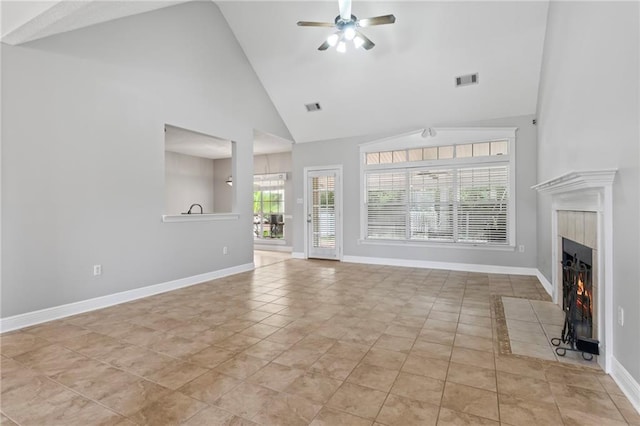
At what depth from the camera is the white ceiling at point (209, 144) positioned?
260 inches

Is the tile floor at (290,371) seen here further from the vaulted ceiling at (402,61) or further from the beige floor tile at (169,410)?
the vaulted ceiling at (402,61)

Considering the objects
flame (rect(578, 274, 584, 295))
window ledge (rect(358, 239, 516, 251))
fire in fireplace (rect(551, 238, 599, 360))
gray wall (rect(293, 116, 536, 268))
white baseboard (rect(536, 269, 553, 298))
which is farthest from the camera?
window ledge (rect(358, 239, 516, 251))

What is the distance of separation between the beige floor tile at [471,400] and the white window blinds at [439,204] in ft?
14.1

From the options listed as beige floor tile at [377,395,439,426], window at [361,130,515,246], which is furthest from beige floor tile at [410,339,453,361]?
window at [361,130,515,246]

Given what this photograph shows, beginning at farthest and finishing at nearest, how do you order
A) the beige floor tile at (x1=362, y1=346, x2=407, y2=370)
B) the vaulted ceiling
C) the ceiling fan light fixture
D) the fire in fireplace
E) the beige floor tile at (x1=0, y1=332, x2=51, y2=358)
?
the vaulted ceiling
the ceiling fan light fixture
the beige floor tile at (x1=0, y1=332, x2=51, y2=358)
the fire in fireplace
the beige floor tile at (x1=362, y1=346, x2=407, y2=370)

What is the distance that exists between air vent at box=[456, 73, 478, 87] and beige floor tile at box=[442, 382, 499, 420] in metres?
4.80

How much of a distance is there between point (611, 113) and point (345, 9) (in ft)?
8.83

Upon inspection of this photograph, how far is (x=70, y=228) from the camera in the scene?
360 cm

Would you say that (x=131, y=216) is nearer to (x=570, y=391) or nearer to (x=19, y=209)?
(x=19, y=209)

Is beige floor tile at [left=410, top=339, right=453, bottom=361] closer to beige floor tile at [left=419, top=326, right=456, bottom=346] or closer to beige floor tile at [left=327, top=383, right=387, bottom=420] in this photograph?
beige floor tile at [left=419, top=326, right=456, bottom=346]

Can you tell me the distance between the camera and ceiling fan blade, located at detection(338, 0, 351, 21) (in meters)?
3.46

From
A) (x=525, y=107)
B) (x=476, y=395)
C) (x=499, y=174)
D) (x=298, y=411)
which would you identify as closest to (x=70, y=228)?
(x=298, y=411)

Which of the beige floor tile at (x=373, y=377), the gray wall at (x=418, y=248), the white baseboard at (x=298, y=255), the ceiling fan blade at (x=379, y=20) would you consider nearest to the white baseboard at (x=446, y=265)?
the gray wall at (x=418, y=248)

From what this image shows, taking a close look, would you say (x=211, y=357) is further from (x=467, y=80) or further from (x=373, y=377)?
(x=467, y=80)
